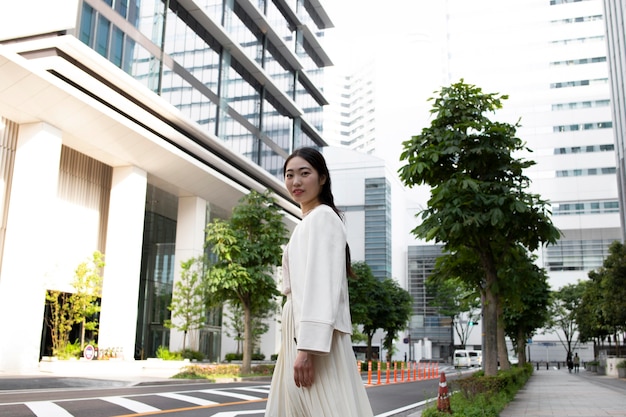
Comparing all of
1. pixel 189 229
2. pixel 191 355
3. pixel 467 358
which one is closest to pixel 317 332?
pixel 191 355

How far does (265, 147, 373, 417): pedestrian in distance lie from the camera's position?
7.45 feet

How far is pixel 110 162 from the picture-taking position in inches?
1078

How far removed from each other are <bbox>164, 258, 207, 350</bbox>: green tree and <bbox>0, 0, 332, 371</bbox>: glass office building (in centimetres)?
146

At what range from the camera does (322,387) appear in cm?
231

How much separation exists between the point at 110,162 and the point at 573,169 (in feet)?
211

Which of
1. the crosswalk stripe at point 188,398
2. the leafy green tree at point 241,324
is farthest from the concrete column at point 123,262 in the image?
the crosswalk stripe at point 188,398

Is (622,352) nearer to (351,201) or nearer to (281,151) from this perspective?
(281,151)

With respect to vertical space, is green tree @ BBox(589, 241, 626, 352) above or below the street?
above

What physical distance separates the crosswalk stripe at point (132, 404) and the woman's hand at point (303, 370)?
8556 mm

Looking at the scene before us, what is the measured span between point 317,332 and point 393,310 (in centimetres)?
4040

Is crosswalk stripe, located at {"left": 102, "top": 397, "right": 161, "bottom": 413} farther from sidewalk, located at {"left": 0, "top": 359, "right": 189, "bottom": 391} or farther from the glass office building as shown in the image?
the glass office building

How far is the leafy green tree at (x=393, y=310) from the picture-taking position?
41.5 meters

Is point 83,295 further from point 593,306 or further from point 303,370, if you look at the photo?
point 593,306

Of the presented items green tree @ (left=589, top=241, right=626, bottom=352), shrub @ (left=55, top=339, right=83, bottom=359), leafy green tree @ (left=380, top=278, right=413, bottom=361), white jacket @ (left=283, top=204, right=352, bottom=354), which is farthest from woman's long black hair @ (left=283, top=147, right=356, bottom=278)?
leafy green tree @ (left=380, top=278, right=413, bottom=361)
